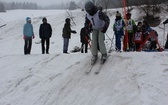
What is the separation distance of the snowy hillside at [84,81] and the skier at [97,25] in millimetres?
414

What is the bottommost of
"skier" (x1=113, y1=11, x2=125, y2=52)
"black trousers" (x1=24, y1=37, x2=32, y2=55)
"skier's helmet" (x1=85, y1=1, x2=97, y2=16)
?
"black trousers" (x1=24, y1=37, x2=32, y2=55)

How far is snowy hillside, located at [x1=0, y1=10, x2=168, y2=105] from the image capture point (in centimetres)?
622

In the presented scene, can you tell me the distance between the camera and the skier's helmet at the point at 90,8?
823 centimetres

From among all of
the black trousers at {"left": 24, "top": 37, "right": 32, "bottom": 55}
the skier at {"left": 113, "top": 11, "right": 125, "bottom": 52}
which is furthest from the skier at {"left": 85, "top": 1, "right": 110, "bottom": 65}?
the black trousers at {"left": 24, "top": 37, "right": 32, "bottom": 55}

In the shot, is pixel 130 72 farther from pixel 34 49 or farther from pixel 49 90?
pixel 34 49

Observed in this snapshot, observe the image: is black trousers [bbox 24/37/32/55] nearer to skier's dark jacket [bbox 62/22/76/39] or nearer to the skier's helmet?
skier's dark jacket [bbox 62/22/76/39]

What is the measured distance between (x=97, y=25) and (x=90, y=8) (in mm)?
634

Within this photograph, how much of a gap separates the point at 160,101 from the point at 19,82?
16.0 ft

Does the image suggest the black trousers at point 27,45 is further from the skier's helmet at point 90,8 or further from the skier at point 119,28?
the skier's helmet at point 90,8

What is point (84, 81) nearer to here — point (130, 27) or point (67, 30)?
point (130, 27)

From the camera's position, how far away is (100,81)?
739 cm

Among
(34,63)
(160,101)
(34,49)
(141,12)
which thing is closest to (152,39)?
(34,63)

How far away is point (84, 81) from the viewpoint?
770 centimetres

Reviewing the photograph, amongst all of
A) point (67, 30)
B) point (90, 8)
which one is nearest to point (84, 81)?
point (90, 8)
